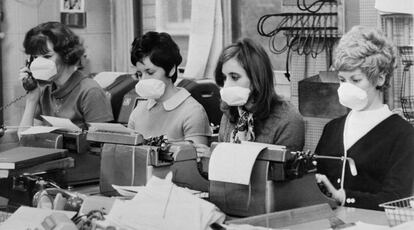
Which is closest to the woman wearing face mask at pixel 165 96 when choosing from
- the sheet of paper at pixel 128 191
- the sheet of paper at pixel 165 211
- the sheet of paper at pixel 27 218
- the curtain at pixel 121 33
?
the sheet of paper at pixel 128 191

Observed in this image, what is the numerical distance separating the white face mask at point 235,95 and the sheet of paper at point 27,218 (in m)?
0.83

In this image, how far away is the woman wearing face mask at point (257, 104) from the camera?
11.0ft

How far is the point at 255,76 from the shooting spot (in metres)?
3.36

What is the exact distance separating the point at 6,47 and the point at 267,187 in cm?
385

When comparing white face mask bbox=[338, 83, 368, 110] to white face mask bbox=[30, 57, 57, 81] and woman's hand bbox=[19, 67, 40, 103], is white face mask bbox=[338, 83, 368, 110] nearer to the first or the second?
white face mask bbox=[30, 57, 57, 81]

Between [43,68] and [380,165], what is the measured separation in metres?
1.93

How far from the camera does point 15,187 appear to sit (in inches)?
134

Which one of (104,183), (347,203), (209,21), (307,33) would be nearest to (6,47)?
(209,21)

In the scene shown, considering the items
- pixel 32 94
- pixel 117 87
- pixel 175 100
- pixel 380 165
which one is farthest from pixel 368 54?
pixel 117 87

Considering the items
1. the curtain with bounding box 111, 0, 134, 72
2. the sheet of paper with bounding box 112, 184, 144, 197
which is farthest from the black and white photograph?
the curtain with bounding box 111, 0, 134, 72

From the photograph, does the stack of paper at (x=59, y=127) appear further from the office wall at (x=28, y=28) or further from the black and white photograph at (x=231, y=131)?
the office wall at (x=28, y=28)

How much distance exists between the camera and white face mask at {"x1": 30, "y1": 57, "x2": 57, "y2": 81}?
13.7 ft

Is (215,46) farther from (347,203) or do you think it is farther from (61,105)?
(347,203)

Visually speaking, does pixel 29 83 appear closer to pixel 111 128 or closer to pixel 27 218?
pixel 111 128
